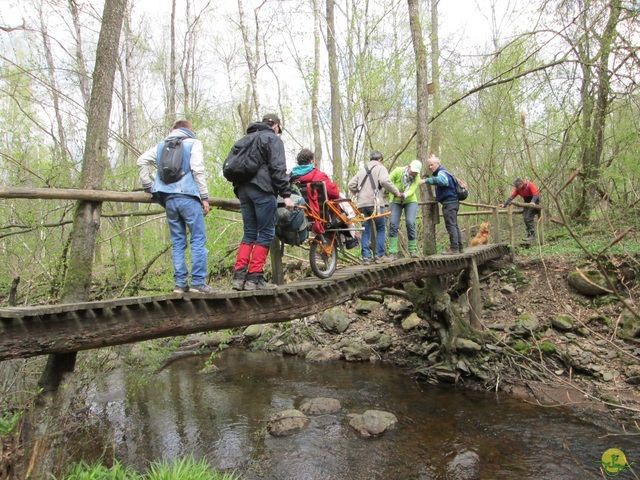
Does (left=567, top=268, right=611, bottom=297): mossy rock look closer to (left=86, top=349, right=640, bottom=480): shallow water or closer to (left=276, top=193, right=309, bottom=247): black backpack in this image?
(left=86, top=349, right=640, bottom=480): shallow water

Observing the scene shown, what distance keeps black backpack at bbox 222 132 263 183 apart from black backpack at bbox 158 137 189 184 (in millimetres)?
399

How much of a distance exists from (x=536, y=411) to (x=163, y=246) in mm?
6545

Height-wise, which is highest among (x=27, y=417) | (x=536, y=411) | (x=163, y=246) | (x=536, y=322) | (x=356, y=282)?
(x=163, y=246)

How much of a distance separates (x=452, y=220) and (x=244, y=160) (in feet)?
19.2

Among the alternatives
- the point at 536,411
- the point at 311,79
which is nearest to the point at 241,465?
the point at 536,411

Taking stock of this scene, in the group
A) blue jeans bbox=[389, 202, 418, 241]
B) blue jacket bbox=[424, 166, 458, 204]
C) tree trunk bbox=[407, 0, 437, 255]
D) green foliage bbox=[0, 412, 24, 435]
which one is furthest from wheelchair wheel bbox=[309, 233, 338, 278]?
green foliage bbox=[0, 412, 24, 435]

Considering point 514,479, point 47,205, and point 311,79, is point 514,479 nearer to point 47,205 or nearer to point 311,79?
point 47,205

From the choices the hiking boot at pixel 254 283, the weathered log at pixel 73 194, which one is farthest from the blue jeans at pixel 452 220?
the weathered log at pixel 73 194

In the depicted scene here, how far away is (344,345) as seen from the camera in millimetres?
11039

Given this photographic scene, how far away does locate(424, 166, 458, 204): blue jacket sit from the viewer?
809 cm

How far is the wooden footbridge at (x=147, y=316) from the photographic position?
284 cm

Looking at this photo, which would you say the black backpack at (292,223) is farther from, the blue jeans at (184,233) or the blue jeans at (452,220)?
the blue jeans at (452,220)

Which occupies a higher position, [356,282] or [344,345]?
[356,282]

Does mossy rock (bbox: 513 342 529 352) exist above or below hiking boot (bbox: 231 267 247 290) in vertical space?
below
